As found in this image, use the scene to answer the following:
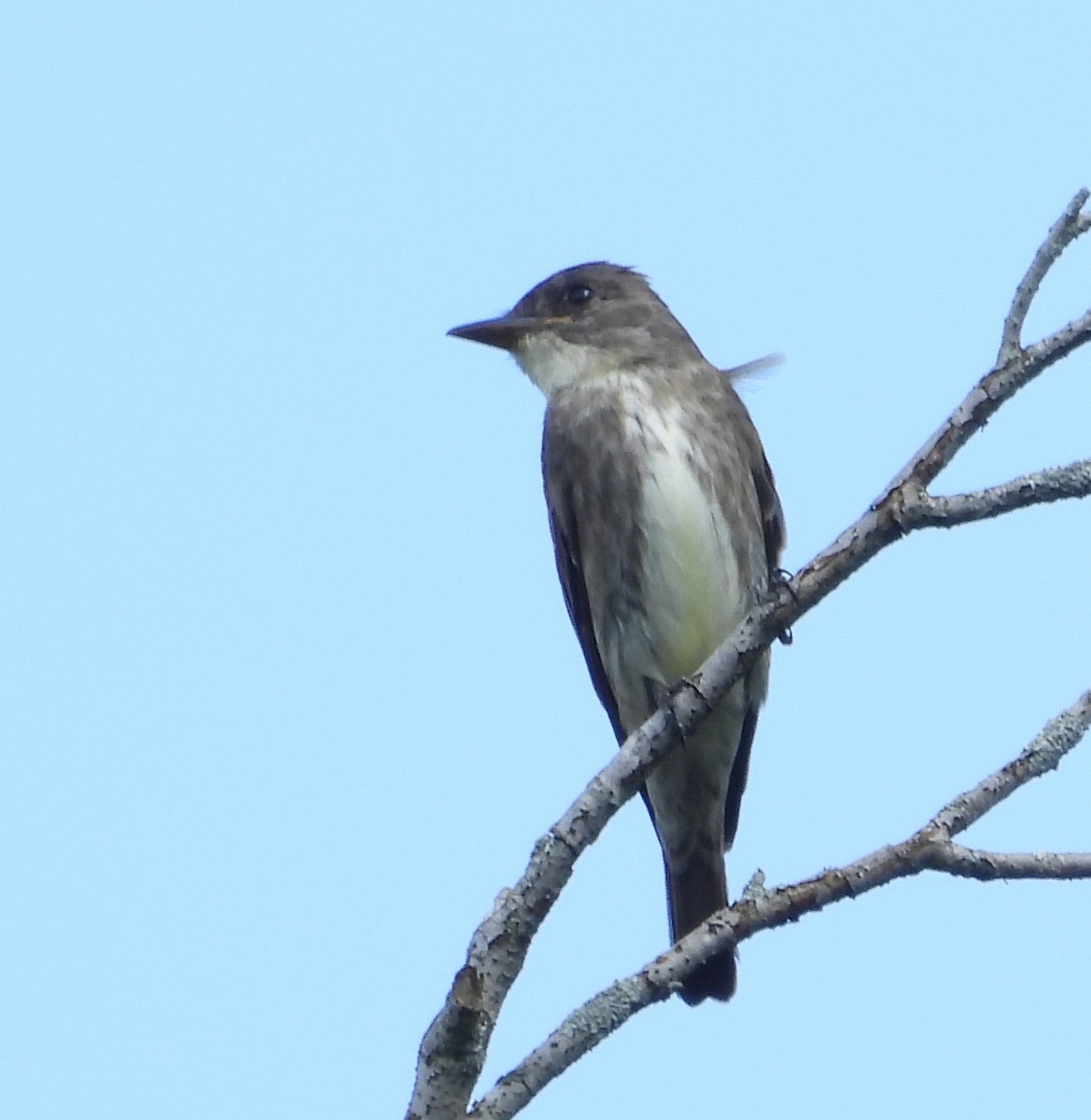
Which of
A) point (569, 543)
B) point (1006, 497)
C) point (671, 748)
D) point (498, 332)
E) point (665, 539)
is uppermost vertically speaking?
point (498, 332)

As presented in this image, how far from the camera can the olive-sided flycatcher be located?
24.0 ft

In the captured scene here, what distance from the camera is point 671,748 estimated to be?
16.5 feet

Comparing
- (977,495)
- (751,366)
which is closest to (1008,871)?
(977,495)

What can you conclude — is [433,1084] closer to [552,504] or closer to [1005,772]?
[1005,772]

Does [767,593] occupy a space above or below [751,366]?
below

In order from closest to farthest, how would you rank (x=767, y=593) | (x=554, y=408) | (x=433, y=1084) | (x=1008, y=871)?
(x=433, y=1084) < (x=1008, y=871) < (x=767, y=593) < (x=554, y=408)

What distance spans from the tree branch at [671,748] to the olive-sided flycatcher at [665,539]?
195cm

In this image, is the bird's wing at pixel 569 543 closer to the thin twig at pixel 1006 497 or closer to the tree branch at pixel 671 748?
the tree branch at pixel 671 748

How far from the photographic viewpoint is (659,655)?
7375 mm

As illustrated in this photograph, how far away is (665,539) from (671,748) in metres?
2.33

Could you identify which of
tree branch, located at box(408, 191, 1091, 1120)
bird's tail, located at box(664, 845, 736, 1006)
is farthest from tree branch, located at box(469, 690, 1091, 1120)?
bird's tail, located at box(664, 845, 736, 1006)

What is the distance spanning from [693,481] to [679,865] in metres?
1.61

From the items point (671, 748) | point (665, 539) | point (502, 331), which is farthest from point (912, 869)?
point (502, 331)

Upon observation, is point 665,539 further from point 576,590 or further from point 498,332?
point 498,332
